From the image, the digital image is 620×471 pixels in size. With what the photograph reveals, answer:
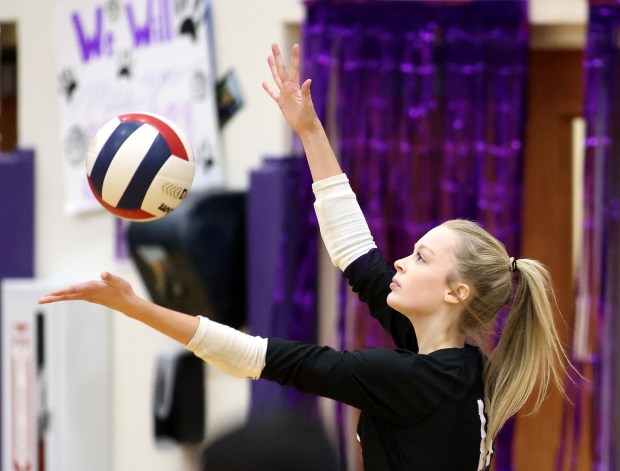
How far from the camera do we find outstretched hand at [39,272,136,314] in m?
1.97

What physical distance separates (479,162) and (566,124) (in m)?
0.75

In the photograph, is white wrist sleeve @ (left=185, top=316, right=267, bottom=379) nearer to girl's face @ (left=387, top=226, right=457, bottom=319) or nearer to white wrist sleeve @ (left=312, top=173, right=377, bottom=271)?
girl's face @ (left=387, top=226, right=457, bottom=319)

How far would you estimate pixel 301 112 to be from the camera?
7.91 feet

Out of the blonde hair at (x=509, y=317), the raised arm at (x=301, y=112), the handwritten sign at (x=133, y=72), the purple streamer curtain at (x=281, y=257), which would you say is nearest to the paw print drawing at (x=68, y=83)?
the handwritten sign at (x=133, y=72)

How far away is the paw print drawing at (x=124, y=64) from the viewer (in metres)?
4.72

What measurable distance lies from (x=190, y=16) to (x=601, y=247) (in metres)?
1.94

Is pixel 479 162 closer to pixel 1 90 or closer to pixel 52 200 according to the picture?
pixel 52 200

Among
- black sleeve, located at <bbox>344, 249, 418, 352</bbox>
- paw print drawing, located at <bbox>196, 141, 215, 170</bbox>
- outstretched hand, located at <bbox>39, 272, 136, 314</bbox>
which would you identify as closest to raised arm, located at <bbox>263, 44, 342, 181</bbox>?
black sleeve, located at <bbox>344, 249, 418, 352</bbox>

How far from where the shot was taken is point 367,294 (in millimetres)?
2439

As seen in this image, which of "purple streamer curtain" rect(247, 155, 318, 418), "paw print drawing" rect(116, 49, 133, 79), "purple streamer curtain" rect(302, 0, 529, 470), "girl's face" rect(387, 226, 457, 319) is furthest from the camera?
"paw print drawing" rect(116, 49, 133, 79)

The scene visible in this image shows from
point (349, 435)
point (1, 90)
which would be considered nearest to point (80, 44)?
point (1, 90)

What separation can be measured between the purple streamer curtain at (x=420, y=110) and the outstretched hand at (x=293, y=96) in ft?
5.85

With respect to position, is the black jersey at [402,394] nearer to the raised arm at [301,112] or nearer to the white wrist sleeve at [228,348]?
the white wrist sleeve at [228,348]

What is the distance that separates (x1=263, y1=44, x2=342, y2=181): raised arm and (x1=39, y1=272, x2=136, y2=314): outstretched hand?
61 cm
